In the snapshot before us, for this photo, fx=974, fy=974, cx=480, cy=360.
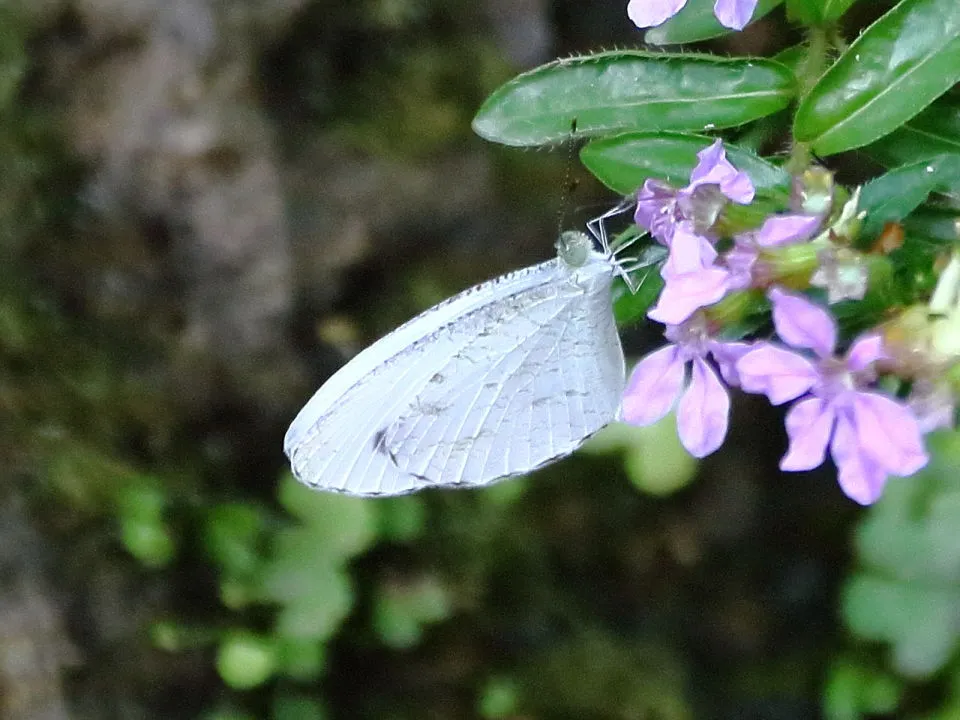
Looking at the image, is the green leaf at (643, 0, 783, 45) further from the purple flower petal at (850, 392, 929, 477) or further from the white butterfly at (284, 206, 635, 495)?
the purple flower petal at (850, 392, 929, 477)

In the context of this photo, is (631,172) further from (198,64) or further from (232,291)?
(232,291)

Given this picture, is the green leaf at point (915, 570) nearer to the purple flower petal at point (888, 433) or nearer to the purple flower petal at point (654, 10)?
the purple flower petal at point (888, 433)

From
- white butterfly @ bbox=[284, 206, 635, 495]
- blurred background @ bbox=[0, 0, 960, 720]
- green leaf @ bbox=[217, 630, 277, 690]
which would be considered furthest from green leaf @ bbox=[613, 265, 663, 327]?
green leaf @ bbox=[217, 630, 277, 690]

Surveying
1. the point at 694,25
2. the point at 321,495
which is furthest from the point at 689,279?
the point at 321,495

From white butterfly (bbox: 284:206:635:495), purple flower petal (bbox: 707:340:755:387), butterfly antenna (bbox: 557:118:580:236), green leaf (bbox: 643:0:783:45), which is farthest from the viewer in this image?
butterfly antenna (bbox: 557:118:580:236)

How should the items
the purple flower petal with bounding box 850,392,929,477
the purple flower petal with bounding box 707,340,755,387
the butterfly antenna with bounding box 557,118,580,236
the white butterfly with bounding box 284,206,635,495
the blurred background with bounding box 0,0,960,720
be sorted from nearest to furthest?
the purple flower petal with bounding box 850,392,929,477 → the purple flower petal with bounding box 707,340,755,387 → the white butterfly with bounding box 284,206,635,495 → the butterfly antenna with bounding box 557,118,580,236 → the blurred background with bounding box 0,0,960,720

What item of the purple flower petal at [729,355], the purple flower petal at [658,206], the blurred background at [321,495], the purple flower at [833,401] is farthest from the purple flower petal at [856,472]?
the blurred background at [321,495]

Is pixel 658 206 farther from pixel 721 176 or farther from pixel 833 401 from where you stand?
pixel 833 401
